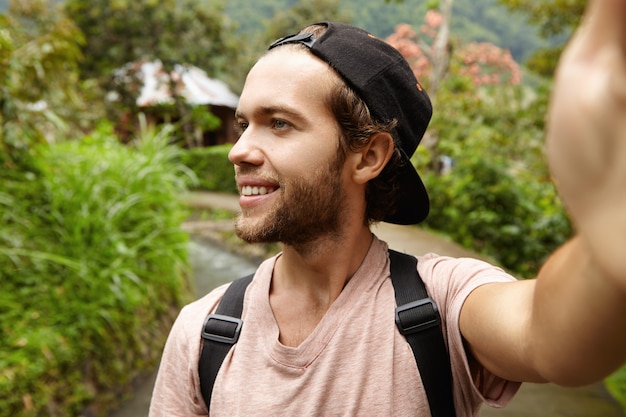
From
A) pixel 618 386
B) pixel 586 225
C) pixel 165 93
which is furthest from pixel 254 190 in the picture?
pixel 165 93

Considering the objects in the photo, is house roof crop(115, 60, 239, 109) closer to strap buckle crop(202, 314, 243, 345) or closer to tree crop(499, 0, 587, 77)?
tree crop(499, 0, 587, 77)

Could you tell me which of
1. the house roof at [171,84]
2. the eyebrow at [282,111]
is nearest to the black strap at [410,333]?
the eyebrow at [282,111]

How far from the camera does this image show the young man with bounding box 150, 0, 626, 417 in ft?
3.59

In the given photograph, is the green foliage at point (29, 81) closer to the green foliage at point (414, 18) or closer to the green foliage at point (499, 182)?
the green foliage at point (499, 182)

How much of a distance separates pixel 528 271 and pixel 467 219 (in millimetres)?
1136

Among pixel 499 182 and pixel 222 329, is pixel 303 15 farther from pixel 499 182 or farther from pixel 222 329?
pixel 222 329

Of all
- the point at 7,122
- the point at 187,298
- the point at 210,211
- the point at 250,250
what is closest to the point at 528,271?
the point at 187,298

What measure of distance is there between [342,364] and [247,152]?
53 centimetres

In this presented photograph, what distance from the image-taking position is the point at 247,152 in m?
1.25

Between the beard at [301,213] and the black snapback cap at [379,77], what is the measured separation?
18 cm

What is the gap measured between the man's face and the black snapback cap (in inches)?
1.7

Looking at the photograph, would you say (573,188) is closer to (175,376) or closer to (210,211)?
(175,376)

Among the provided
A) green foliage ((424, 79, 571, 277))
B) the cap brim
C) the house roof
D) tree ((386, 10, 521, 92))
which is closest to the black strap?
the cap brim

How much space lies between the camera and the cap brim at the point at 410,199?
138 cm
